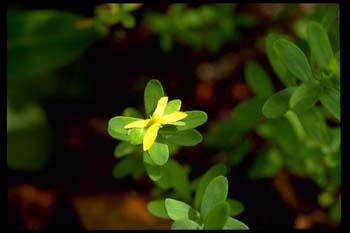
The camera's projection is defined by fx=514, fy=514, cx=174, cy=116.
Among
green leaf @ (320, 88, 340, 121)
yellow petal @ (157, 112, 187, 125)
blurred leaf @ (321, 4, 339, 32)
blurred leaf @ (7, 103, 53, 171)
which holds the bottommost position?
blurred leaf @ (7, 103, 53, 171)

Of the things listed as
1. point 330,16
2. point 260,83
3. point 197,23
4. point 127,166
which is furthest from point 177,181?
point 197,23

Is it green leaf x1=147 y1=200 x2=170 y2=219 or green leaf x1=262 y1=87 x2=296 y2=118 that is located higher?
green leaf x1=262 y1=87 x2=296 y2=118

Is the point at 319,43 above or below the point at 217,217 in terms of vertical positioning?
above

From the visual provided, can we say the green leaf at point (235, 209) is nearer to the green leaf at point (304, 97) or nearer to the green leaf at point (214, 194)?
the green leaf at point (214, 194)

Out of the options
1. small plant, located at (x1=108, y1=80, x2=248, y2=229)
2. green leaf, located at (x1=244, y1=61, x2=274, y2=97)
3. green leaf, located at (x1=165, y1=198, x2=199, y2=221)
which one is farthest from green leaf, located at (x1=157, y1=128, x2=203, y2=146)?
green leaf, located at (x1=244, y1=61, x2=274, y2=97)

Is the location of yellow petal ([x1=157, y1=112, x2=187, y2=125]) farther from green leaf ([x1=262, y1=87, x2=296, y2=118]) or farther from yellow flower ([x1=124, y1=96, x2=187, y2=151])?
green leaf ([x1=262, y1=87, x2=296, y2=118])

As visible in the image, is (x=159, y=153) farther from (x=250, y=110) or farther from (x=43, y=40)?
(x=43, y=40)
